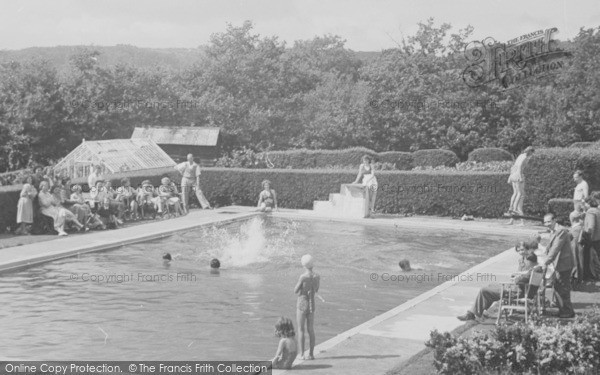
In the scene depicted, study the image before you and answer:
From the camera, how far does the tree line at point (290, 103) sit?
44719 mm

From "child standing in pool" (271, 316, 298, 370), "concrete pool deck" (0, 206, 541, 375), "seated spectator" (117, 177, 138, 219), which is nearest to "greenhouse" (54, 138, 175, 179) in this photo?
"seated spectator" (117, 177, 138, 219)

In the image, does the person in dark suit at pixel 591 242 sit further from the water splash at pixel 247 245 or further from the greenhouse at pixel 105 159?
the greenhouse at pixel 105 159

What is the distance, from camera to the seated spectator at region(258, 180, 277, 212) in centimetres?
2955

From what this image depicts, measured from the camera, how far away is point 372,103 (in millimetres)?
49750

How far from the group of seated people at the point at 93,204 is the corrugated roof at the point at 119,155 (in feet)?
21.1

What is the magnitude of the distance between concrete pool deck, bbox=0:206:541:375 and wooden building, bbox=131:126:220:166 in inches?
760

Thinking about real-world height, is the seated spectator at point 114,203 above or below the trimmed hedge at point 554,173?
below

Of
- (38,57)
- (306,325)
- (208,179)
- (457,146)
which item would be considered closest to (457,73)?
(457,146)

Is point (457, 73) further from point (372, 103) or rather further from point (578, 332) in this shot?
point (578, 332)

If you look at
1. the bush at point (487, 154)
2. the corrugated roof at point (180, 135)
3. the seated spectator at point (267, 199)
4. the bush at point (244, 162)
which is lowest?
the seated spectator at point (267, 199)

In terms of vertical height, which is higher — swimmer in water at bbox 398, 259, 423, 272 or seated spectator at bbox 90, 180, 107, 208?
seated spectator at bbox 90, 180, 107, 208

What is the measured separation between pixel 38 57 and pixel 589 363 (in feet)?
141

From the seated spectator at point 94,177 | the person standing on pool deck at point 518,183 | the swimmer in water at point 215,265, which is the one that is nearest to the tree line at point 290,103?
the seated spectator at point 94,177

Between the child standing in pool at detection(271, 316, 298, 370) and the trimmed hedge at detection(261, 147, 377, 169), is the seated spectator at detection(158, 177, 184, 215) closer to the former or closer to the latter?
the trimmed hedge at detection(261, 147, 377, 169)
